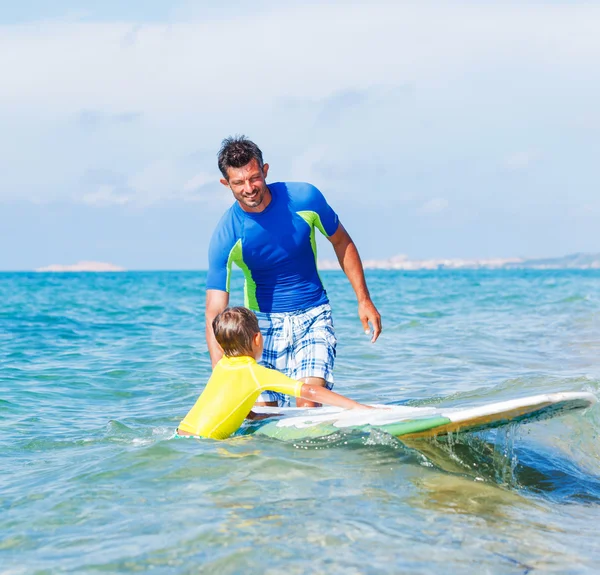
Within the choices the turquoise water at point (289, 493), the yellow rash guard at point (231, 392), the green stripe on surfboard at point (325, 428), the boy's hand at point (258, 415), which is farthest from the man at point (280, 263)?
the turquoise water at point (289, 493)

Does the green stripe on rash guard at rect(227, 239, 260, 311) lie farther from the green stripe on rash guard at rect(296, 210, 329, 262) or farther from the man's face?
the green stripe on rash guard at rect(296, 210, 329, 262)

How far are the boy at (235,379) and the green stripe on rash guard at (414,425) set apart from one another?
0.22 metres

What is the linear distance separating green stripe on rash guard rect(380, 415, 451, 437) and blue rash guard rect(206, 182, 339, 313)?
1.35 m

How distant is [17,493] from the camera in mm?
4445

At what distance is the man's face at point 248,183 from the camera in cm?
525

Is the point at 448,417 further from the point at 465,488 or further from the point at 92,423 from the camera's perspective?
the point at 92,423

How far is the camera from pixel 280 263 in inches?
221

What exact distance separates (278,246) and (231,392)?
124 centimetres

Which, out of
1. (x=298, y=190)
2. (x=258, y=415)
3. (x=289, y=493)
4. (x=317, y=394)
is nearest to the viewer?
(x=289, y=493)

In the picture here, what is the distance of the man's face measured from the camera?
5250 mm

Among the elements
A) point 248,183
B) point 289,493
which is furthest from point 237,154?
point 289,493

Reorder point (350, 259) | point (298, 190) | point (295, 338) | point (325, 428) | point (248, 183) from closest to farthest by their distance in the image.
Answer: point (325, 428) → point (248, 183) → point (298, 190) → point (295, 338) → point (350, 259)

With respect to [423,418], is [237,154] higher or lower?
higher

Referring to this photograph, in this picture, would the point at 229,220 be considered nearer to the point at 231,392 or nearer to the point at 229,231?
the point at 229,231
